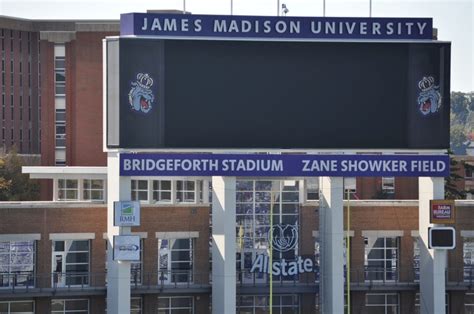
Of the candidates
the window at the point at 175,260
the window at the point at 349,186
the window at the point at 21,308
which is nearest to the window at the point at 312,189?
the window at the point at 349,186

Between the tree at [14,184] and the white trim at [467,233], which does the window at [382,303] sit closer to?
the white trim at [467,233]

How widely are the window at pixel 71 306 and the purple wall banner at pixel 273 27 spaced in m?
13.8

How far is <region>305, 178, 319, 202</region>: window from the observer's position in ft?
234

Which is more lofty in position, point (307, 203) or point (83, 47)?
point (83, 47)

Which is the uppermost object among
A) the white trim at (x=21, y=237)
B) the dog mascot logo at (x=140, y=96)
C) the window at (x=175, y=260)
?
the dog mascot logo at (x=140, y=96)

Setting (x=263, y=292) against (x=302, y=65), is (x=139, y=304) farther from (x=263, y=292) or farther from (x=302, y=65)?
(x=302, y=65)

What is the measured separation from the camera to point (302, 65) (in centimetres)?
6544

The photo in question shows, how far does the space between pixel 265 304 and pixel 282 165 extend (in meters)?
8.74

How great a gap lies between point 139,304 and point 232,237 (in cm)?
778

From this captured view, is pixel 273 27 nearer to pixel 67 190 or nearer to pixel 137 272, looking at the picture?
pixel 137 272

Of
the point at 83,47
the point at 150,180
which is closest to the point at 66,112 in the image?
the point at 83,47

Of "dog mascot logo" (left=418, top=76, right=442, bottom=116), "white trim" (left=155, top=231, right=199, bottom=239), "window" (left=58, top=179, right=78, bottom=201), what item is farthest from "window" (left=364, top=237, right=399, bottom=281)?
"window" (left=58, top=179, right=78, bottom=201)

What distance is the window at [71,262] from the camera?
68.9m

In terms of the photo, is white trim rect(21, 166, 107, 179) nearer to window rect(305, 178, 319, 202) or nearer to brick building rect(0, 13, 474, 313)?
brick building rect(0, 13, 474, 313)
